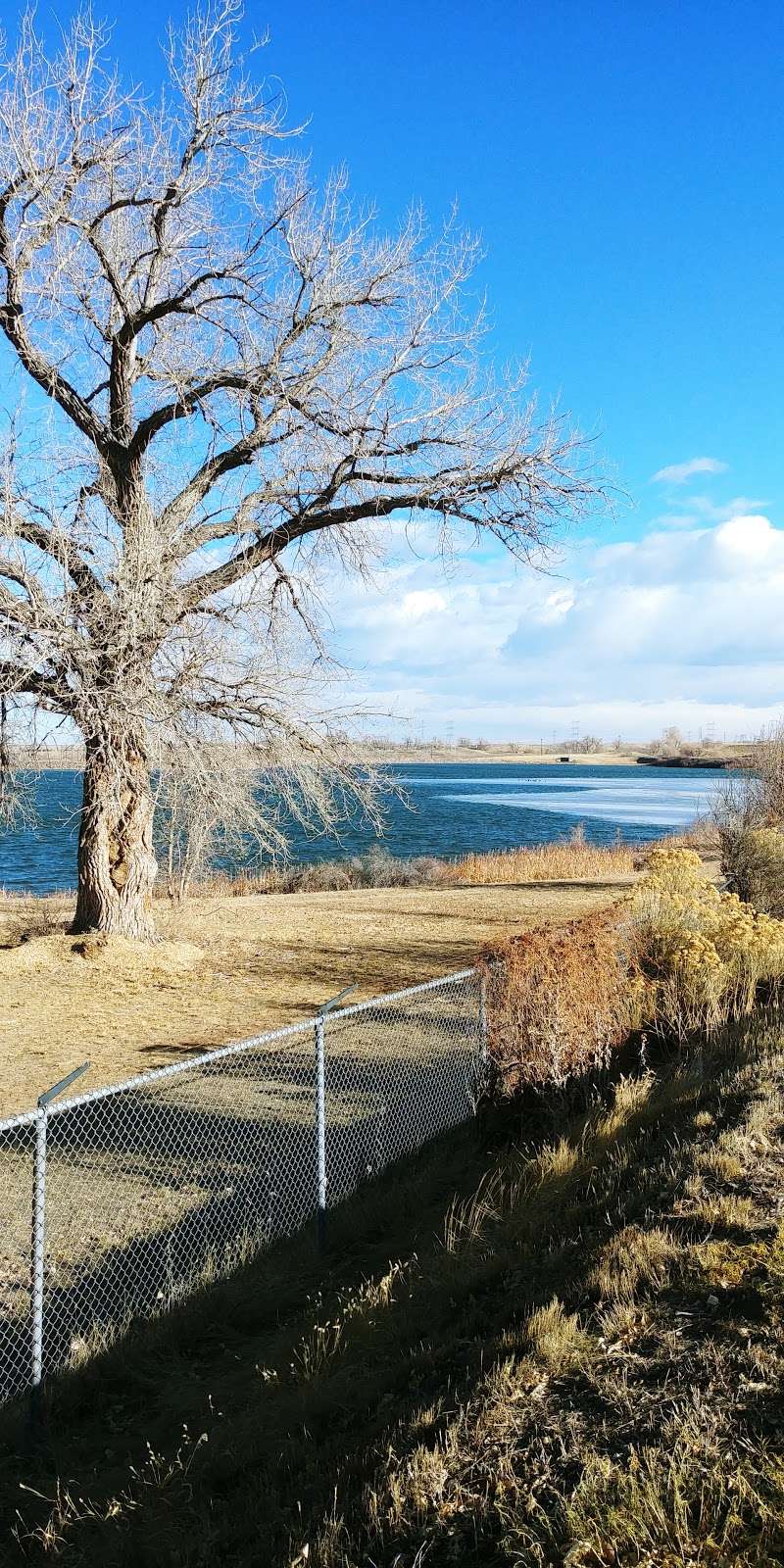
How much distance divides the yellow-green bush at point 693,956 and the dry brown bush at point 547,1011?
0.66m

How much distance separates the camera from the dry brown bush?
795 centimetres

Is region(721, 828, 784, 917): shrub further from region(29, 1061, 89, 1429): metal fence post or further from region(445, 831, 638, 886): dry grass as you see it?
region(29, 1061, 89, 1429): metal fence post

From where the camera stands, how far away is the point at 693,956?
920cm

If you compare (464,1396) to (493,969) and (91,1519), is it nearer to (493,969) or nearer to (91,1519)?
(91,1519)

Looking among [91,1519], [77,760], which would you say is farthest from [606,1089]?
[77,760]

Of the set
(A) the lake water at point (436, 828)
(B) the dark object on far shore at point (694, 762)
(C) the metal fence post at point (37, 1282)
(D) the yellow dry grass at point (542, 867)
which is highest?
(B) the dark object on far shore at point (694, 762)

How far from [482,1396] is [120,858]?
1169 cm

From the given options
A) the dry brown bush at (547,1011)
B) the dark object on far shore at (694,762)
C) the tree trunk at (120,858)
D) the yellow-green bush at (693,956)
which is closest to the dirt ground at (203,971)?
the tree trunk at (120,858)

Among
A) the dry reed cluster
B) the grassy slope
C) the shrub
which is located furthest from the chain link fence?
the shrub

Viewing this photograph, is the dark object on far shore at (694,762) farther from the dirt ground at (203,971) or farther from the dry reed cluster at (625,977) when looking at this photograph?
the dry reed cluster at (625,977)

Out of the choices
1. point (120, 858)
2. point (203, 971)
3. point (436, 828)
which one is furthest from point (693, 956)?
point (436, 828)

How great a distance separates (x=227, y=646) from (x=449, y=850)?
28.2 m

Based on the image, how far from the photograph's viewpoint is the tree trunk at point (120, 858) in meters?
13.9

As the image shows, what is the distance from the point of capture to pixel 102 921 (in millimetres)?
14344
